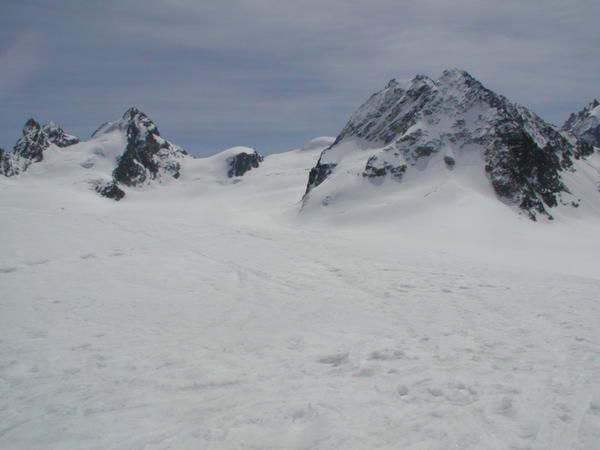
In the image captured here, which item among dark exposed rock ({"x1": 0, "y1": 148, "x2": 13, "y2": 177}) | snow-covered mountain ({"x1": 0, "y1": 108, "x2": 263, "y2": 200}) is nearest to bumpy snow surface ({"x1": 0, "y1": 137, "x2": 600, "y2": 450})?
snow-covered mountain ({"x1": 0, "y1": 108, "x2": 263, "y2": 200})

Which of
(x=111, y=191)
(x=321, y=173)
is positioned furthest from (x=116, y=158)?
(x=321, y=173)

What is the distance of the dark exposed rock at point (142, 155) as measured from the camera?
140250mm

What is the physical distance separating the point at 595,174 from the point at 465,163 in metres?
33.6

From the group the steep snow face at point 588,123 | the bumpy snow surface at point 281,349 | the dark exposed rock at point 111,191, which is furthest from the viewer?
the steep snow face at point 588,123

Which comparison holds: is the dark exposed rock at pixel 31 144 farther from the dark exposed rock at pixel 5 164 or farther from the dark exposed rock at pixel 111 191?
the dark exposed rock at pixel 111 191

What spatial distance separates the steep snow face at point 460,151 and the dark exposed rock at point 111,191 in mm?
76687

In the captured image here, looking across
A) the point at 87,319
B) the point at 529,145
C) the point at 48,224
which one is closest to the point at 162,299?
the point at 87,319

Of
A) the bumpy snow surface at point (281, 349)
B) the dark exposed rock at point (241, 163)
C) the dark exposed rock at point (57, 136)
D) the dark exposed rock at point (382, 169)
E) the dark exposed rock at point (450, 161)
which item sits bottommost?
the bumpy snow surface at point (281, 349)

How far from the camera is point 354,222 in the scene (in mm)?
44094

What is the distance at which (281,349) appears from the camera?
761cm

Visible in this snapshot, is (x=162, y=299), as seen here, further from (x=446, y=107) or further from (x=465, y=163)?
(x=446, y=107)

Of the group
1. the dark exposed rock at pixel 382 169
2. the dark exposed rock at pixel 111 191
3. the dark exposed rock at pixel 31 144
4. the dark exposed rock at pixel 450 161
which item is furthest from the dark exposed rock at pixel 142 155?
the dark exposed rock at pixel 450 161

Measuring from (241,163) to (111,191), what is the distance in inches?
2281

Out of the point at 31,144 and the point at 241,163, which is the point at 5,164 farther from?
the point at 241,163
